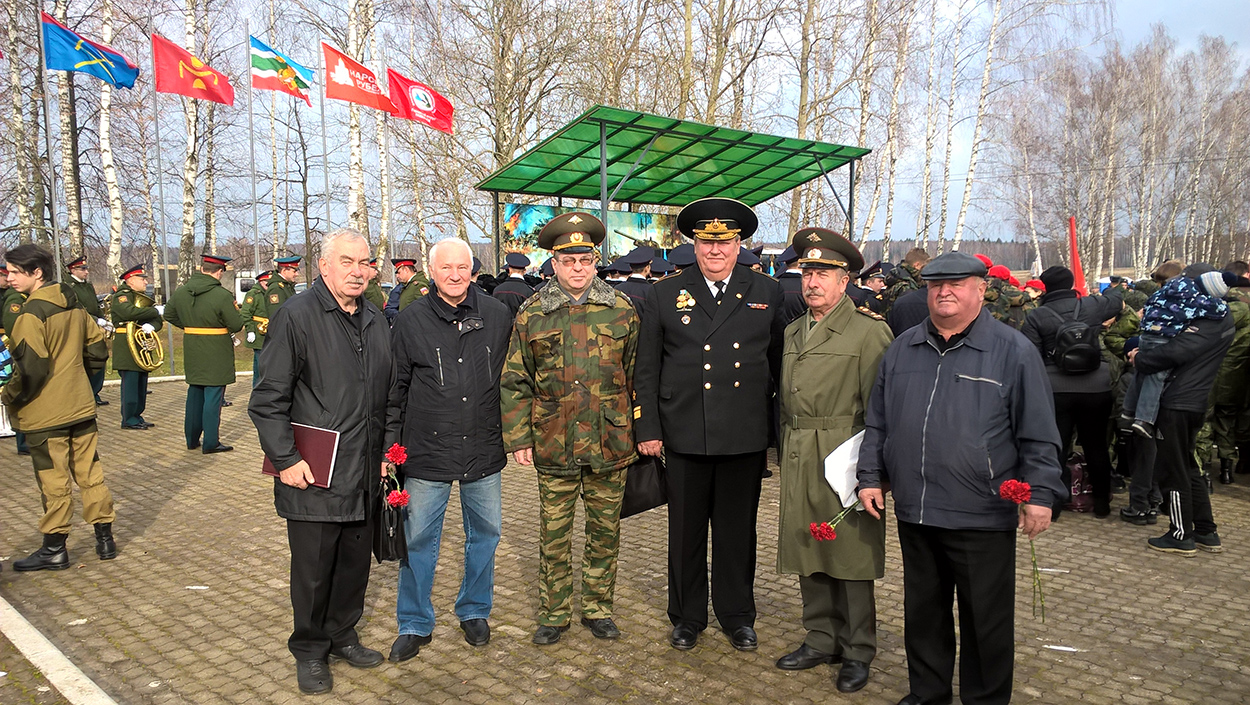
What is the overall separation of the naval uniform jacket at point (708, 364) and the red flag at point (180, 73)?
1611 centimetres

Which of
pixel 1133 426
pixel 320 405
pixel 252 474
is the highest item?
pixel 320 405

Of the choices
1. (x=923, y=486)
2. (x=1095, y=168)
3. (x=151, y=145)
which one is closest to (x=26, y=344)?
(x=923, y=486)

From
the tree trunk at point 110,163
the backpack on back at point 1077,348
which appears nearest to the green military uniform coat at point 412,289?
the backpack on back at point 1077,348

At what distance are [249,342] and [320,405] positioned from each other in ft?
31.0

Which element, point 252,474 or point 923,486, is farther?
point 252,474

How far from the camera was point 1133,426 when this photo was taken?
5.97 meters

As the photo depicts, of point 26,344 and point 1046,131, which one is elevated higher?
point 1046,131

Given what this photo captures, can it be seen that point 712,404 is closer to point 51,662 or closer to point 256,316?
point 51,662

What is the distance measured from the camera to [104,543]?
18.5 ft

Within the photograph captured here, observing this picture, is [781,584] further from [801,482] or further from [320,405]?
[320,405]

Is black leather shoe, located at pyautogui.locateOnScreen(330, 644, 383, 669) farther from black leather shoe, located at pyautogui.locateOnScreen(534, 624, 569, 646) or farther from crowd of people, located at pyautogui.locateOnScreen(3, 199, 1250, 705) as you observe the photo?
black leather shoe, located at pyautogui.locateOnScreen(534, 624, 569, 646)

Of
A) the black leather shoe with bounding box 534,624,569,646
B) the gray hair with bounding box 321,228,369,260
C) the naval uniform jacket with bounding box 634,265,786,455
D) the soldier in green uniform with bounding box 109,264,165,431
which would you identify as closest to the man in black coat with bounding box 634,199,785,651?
the naval uniform jacket with bounding box 634,265,786,455

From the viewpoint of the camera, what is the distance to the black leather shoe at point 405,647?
13.4 ft

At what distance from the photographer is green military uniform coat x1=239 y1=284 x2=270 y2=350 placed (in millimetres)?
12359
